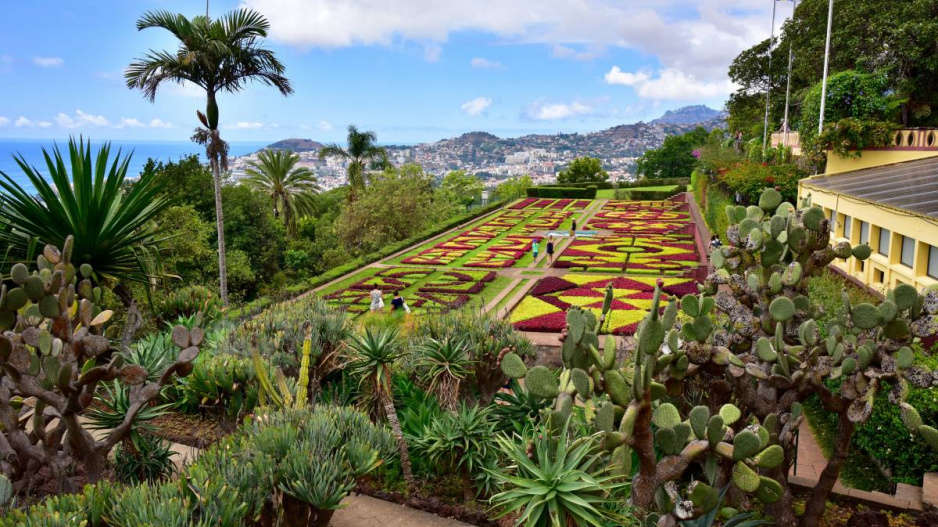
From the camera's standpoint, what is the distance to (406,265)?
29.4m

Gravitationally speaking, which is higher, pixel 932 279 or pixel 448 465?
pixel 932 279

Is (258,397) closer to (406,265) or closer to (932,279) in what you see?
(932,279)

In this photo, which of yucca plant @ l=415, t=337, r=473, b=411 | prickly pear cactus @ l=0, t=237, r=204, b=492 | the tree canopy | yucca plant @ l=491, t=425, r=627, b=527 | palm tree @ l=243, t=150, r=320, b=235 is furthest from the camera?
the tree canopy

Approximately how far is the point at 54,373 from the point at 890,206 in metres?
16.3

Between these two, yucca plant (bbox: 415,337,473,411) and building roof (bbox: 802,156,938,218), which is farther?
building roof (bbox: 802,156,938,218)

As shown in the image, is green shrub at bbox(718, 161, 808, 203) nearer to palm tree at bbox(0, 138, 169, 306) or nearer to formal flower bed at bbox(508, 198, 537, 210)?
palm tree at bbox(0, 138, 169, 306)

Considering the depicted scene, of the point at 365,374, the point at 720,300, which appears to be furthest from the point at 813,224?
the point at 365,374

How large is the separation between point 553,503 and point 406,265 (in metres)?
23.6

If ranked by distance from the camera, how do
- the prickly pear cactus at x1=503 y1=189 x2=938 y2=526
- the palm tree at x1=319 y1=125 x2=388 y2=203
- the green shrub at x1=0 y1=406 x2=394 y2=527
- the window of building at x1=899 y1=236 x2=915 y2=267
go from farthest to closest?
the palm tree at x1=319 y1=125 x2=388 y2=203, the window of building at x1=899 y1=236 x2=915 y2=267, the prickly pear cactus at x1=503 y1=189 x2=938 y2=526, the green shrub at x1=0 y1=406 x2=394 y2=527

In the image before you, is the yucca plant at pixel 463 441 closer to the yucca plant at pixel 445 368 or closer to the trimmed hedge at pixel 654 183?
the yucca plant at pixel 445 368

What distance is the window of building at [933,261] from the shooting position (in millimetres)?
13821

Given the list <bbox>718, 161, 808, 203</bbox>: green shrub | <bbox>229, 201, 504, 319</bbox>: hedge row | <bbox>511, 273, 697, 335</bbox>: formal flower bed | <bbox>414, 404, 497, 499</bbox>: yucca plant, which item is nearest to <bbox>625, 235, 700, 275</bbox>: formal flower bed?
<bbox>511, 273, 697, 335</bbox>: formal flower bed

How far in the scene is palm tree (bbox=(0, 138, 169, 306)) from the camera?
9.70 meters

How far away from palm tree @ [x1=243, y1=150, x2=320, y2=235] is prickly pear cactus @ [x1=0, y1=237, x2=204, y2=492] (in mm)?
37440
